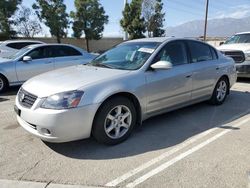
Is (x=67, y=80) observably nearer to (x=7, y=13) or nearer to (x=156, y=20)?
(x=7, y=13)

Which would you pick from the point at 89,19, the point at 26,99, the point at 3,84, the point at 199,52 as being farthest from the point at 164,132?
the point at 89,19

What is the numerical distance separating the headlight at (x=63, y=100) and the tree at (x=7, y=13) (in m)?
24.7

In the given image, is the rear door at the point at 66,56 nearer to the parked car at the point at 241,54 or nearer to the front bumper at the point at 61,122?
the parked car at the point at 241,54

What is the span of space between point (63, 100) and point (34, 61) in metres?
5.32

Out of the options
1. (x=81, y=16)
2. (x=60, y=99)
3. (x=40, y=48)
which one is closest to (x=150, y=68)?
(x=60, y=99)

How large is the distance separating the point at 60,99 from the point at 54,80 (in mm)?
611

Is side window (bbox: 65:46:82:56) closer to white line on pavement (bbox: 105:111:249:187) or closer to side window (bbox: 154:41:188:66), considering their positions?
side window (bbox: 154:41:188:66)

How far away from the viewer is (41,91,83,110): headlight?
3.63 metres

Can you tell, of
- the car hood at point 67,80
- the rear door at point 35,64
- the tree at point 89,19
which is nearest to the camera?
the car hood at point 67,80

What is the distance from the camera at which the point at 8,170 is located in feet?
11.3

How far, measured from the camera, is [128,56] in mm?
4922

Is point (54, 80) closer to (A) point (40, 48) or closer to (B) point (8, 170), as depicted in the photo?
(B) point (8, 170)

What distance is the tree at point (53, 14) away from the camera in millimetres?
28425

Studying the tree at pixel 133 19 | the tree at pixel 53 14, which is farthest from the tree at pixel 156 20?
the tree at pixel 53 14
